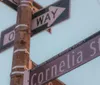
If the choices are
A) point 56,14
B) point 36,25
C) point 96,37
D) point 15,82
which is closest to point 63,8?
point 56,14

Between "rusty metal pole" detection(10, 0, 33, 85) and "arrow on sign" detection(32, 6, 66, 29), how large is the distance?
0.38 ft

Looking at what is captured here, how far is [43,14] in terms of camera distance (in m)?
5.14

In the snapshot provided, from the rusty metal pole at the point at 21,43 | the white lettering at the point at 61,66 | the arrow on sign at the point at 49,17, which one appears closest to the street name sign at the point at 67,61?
the white lettering at the point at 61,66

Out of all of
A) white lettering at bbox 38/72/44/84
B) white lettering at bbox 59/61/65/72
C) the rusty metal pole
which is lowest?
white lettering at bbox 38/72/44/84

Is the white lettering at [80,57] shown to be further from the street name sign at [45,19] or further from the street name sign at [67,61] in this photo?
the street name sign at [45,19]

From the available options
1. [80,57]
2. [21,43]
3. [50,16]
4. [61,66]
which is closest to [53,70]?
[61,66]

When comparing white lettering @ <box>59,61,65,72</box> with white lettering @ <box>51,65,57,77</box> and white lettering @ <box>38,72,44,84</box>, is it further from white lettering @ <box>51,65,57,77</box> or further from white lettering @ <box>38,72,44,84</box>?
white lettering @ <box>38,72,44,84</box>

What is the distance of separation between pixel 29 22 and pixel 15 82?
95 centimetres

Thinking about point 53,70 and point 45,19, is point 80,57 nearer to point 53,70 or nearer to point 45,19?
point 53,70

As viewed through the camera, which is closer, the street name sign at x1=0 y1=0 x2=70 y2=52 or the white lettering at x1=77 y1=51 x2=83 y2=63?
the white lettering at x1=77 y1=51 x2=83 y2=63

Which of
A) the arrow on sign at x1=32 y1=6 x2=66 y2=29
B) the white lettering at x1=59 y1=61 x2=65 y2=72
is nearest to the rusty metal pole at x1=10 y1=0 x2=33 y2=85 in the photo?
the arrow on sign at x1=32 y1=6 x2=66 y2=29

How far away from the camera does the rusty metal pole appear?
4.52m

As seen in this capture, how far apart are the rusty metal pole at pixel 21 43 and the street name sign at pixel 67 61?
0.48 ft

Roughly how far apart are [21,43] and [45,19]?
0.56 meters
